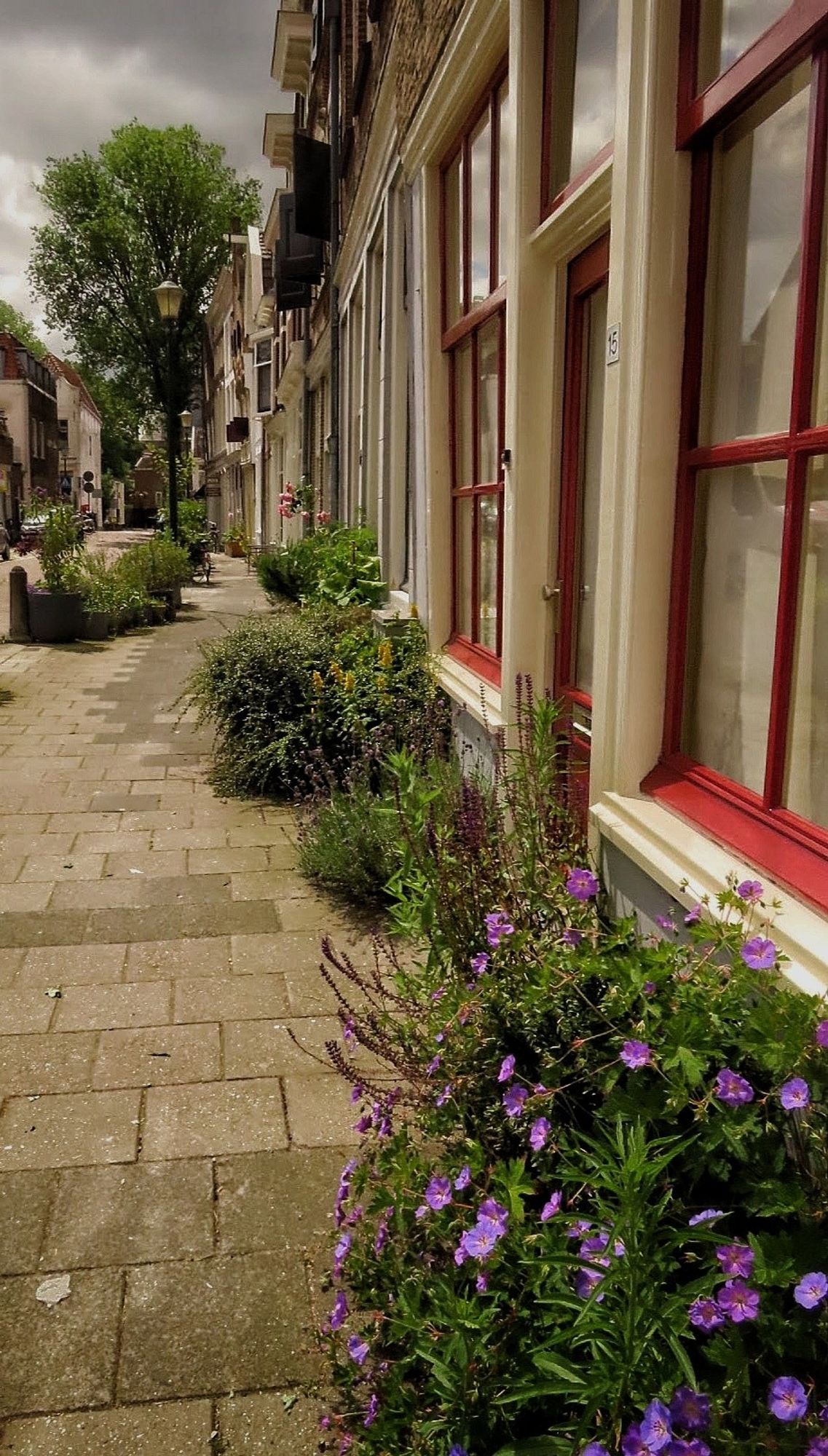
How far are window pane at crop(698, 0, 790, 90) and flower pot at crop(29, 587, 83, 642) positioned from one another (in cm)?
1048

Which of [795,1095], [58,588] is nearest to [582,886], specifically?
[795,1095]

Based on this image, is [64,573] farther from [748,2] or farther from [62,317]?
[62,317]

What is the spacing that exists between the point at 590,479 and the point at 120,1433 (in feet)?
9.54

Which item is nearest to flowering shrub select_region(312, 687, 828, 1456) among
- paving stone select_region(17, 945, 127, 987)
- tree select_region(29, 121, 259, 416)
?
paving stone select_region(17, 945, 127, 987)

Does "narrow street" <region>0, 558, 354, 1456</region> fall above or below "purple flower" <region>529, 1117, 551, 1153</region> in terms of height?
below

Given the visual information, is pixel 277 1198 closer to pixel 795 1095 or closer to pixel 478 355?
pixel 795 1095

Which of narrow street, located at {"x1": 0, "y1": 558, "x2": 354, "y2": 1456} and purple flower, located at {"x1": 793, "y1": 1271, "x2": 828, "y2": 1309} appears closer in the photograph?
purple flower, located at {"x1": 793, "y1": 1271, "x2": 828, "y2": 1309}

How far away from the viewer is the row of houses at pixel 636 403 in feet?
6.92

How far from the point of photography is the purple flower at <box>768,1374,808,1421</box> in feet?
4.08

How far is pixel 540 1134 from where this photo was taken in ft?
5.91

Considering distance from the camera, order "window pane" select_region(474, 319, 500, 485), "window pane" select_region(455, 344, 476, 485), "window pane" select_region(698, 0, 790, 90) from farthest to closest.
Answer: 1. "window pane" select_region(455, 344, 476, 485)
2. "window pane" select_region(474, 319, 500, 485)
3. "window pane" select_region(698, 0, 790, 90)

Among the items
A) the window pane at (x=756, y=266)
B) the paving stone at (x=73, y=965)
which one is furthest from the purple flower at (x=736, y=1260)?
the paving stone at (x=73, y=965)

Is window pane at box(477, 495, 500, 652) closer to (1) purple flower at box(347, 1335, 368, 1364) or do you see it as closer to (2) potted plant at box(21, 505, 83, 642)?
(1) purple flower at box(347, 1335, 368, 1364)

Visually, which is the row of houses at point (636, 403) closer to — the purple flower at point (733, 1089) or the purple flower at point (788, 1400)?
the purple flower at point (733, 1089)
